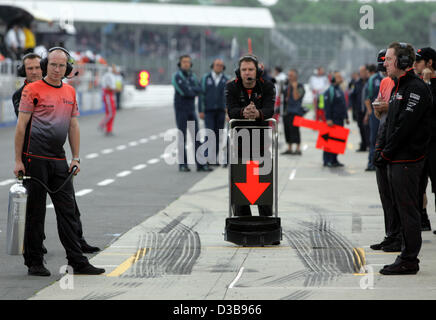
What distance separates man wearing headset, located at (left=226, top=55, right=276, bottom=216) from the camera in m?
8.65

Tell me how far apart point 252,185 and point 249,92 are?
88 centimetres

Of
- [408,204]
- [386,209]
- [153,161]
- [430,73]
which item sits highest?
[430,73]

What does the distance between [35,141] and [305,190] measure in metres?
6.86

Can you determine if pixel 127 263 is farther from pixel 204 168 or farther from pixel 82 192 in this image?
pixel 204 168

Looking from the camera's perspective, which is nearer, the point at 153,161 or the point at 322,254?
the point at 322,254

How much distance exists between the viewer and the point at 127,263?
25.6ft

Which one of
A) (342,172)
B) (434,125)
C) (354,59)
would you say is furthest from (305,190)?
(354,59)

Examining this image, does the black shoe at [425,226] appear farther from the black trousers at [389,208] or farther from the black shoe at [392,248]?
the black shoe at [392,248]

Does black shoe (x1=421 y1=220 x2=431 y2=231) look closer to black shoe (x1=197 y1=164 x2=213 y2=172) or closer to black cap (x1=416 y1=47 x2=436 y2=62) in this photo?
black cap (x1=416 y1=47 x2=436 y2=62)

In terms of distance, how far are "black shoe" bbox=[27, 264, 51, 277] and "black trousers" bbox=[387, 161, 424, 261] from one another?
108 inches

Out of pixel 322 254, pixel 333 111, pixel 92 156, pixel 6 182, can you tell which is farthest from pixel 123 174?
pixel 322 254

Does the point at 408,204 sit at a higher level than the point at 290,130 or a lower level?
higher

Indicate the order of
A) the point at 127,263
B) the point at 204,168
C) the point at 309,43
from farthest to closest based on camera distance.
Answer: the point at 309,43, the point at 204,168, the point at 127,263

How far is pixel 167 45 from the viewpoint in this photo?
69.1 meters
